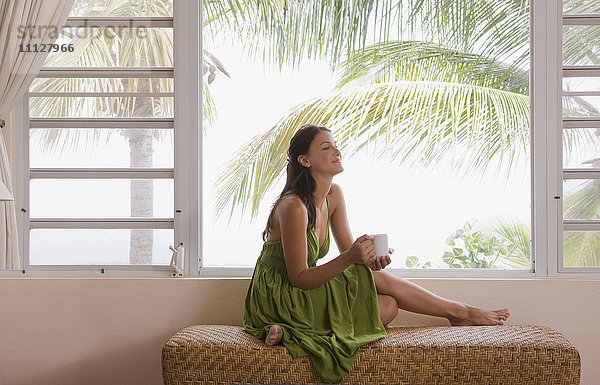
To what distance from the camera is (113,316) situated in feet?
10.2

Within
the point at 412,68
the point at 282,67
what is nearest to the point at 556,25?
the point at 412,68

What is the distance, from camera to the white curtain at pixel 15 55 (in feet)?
10.1

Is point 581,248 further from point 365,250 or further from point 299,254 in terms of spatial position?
point 299,254

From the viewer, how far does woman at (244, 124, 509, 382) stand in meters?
2.54

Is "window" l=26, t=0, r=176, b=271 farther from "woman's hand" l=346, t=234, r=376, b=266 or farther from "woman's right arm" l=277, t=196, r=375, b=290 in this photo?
"woman's hand" l=346, t=234, r=376, b=266

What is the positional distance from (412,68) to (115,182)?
1581 mm

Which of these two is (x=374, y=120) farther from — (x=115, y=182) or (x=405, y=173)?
(x=115, y=182)

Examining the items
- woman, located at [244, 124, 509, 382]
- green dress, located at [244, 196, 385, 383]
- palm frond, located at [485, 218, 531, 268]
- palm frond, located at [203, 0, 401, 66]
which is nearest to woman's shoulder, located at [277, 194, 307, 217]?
woman, located at [244, 124, 509, 382]

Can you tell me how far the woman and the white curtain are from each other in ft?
3.95

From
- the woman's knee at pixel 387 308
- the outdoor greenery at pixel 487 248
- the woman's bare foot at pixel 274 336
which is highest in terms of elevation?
the outdoor greenery at pixel 487 248

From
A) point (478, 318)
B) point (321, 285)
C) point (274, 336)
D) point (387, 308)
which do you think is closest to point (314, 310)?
point (321, 285)

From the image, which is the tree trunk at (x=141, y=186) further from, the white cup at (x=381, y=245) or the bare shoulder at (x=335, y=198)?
the white cup at (x=381, y=245)

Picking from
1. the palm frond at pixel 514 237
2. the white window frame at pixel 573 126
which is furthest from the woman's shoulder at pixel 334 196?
the white window frame at pixel 573 126

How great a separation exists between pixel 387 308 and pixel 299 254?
0.48 meters
